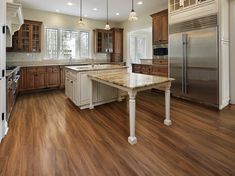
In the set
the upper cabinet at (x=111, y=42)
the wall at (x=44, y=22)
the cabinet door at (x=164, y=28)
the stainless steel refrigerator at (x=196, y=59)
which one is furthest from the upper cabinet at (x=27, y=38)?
the stainless steel refrigerator at (x=196, y=59)

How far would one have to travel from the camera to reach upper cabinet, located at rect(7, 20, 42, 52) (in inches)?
214

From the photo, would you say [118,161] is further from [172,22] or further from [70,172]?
[172,22]

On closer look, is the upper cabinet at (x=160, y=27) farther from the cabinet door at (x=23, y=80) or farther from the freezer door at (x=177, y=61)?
the cabinet door at (x=23, y=80)

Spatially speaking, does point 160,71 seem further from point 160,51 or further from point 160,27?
point 160,27

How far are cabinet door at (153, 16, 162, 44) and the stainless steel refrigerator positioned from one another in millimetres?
733

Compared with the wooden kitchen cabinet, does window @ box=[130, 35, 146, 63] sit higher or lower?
higher

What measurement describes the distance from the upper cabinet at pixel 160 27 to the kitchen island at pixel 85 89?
1.76m

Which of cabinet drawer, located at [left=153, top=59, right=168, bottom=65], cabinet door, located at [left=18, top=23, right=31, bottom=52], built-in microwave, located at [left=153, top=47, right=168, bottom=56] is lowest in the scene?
cabinet drawer, located at [left=153, top=59, right=168, bottom=65]

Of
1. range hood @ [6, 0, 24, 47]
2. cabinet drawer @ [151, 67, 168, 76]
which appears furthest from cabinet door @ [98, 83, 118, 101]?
range hood @ [6, 0, 24, 47]

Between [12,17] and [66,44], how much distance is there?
3045mm

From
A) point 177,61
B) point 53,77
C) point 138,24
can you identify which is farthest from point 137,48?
point 53,77

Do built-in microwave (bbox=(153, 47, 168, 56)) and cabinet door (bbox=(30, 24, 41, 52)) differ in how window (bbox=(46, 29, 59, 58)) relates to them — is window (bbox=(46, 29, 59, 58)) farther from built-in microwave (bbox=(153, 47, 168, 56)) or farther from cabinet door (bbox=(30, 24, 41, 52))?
built-in microwave (bbox=(153, 47, 168, 56))

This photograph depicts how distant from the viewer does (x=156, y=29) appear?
550cm

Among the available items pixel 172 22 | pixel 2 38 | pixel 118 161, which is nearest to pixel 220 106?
pixel 172 22
